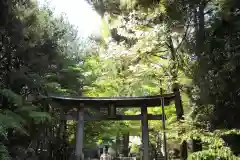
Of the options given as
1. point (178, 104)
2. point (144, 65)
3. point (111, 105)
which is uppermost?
point (144, 65)

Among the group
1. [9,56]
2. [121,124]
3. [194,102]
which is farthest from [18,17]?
[121,124]

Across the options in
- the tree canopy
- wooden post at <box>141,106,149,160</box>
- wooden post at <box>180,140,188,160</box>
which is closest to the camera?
the tree canopy

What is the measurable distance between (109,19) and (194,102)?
4482 mm

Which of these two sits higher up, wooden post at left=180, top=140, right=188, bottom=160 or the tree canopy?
the tree canopy

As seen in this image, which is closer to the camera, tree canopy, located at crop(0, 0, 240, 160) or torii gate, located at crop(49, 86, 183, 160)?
tree canopy, located at crop(0, 0, 240, 160)

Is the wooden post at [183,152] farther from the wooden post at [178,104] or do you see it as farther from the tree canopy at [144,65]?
the wooden post at [178,104]

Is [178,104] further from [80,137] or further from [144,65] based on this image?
[80,137]

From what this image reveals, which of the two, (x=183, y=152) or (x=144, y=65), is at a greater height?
(x=144, y=65)

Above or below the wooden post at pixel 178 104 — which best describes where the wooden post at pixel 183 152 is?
below

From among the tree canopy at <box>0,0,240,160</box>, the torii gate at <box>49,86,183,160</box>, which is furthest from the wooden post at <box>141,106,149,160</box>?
the tree canopy at <box>0,0,240,160</box>

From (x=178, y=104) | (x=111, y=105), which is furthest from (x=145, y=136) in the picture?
(x=178, y=104)

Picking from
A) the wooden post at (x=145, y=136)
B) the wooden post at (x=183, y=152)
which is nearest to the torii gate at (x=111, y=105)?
the wooden post at (x=145, y=136)

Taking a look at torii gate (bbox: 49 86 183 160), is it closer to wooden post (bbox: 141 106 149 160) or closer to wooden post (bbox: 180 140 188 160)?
wooden post (bbox: 141 106 149 160)

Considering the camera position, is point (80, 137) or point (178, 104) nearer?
point (178, 104)
